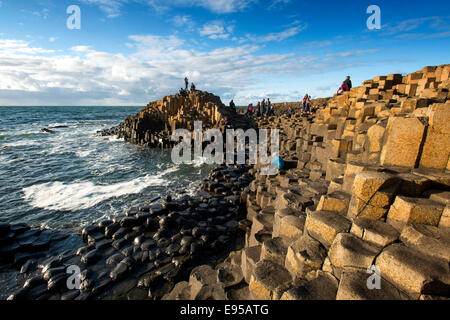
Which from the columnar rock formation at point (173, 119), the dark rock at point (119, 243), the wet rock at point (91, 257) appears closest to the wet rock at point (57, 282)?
the wet rock at point (91, 257)

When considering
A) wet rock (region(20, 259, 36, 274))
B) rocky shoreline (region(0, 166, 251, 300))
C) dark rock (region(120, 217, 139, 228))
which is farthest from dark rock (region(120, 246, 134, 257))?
wet rock (region(20, 259, 36, 274))

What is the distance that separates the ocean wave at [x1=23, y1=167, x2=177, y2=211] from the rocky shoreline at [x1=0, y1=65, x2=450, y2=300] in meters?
2.15

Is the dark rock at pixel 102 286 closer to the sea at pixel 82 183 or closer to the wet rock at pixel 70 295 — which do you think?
the wet rock at pixel 70 295

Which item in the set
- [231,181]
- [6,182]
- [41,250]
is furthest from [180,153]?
[41,250]

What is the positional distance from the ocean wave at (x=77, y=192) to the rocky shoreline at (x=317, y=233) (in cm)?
215

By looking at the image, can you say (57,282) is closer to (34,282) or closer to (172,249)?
(34,282)

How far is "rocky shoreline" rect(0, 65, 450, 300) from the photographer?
7.76 ft

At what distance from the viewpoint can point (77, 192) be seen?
1023 cm

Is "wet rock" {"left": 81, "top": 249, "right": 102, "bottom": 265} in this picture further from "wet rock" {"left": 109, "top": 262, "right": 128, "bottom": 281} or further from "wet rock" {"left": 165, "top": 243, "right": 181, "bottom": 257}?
"wet rock" {"left": 165, "top": 243, "right": 181, "bottom": 257}

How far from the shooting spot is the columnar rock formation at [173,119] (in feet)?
71.8

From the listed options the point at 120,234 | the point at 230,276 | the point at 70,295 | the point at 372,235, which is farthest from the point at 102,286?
the point at 372,235

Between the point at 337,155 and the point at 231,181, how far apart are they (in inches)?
232

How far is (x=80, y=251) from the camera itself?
19.3ft
